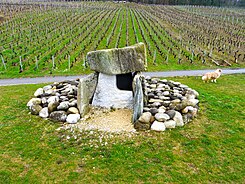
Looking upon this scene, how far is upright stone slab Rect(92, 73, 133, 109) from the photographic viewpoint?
11.0 m

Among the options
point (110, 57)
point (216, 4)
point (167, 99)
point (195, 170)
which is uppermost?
point (216, 4)

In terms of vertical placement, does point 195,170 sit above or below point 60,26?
below

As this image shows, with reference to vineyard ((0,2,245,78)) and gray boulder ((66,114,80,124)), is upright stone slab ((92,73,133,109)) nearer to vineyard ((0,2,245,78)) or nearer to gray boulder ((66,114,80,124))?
gray boulder ((66,114,80,124))

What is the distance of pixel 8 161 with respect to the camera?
784cm

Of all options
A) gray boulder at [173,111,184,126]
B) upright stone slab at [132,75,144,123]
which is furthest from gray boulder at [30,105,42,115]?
gray boulder at [173,111,184,126]

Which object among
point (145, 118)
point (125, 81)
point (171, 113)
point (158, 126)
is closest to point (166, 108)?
point (171, 113)

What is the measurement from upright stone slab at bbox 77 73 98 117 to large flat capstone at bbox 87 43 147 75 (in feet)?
2.25

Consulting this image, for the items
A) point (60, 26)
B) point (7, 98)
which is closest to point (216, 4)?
point (60, 26)

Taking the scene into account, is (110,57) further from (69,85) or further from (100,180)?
(100,180)

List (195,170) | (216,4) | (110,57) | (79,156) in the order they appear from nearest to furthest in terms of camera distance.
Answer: (195,170) → (79,156) → (110,57) → (216,4)

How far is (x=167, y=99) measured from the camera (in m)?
11.2

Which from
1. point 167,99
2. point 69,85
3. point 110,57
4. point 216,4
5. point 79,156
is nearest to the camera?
point 79,156

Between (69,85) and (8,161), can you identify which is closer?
(8,161)

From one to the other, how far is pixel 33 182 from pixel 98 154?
2.28 m
